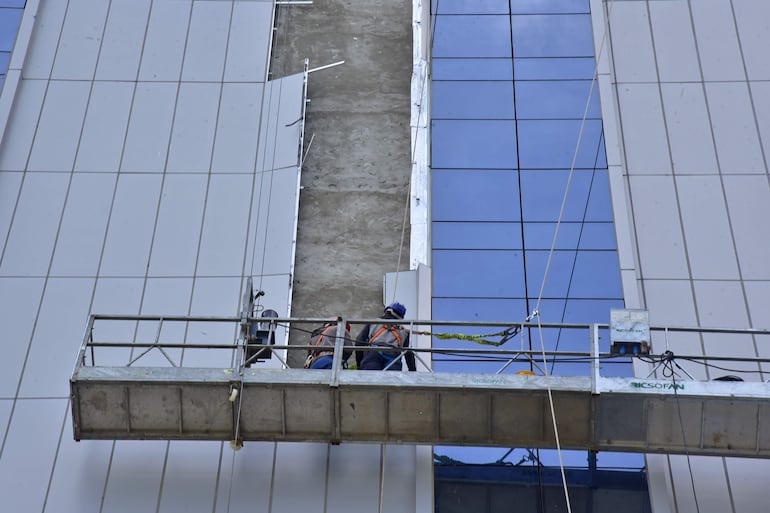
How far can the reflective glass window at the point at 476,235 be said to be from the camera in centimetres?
1900

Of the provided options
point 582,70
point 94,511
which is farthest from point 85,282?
point 582,70

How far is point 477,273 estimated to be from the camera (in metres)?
18.7

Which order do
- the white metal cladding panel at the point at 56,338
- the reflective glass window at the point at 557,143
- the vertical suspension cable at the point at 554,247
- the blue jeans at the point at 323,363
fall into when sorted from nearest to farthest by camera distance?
the vertical suspension cable at the point at 554,247
the blue jeans at the point at 323,363
the white metal cladding panel at the point at 56,338
the reflective glass window at the point at 557,143

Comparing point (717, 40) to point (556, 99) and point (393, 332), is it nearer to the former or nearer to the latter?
point (556, 99)

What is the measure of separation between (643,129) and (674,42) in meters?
2.28

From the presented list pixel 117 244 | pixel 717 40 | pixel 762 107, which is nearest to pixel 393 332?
pixel 117 244

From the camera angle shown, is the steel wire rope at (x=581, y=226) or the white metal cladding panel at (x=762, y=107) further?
the white metal cladding panel at (x=762, y=107)

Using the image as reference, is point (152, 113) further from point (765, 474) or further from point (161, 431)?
point (765, 474)

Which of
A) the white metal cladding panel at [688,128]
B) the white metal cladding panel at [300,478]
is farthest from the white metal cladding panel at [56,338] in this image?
the white metal cladding panel at [688,128]

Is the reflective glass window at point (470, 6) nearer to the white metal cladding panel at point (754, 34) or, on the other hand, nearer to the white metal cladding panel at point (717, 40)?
the white metal cladding panel at point (717, 40)

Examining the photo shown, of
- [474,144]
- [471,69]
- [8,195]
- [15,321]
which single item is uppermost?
[471,69]

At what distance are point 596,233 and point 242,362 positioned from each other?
6975 millimetres

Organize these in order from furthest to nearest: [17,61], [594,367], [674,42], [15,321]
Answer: [674,42] → [17,61] → [15,321] → [594,367]

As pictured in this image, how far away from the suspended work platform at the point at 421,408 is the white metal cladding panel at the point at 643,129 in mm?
5566
